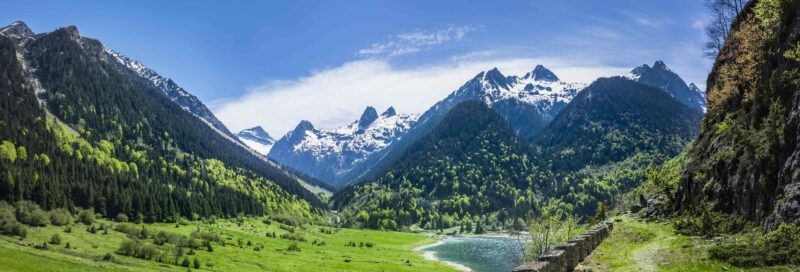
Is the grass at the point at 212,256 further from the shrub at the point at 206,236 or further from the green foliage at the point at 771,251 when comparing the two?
the green foliage at the point at 771,251

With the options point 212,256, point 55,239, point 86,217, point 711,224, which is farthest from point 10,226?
point 711,224

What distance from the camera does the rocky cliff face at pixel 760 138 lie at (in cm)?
3409

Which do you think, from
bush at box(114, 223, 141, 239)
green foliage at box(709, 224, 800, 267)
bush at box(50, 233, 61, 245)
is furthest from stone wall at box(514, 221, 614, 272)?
bush at box(114, 223, 141, 239)

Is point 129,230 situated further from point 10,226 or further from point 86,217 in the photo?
point 10,226

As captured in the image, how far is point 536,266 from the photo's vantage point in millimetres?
19312

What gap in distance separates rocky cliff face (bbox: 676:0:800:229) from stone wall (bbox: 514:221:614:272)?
428 inches

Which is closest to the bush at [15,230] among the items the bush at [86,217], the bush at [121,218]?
the bush at [86,217]

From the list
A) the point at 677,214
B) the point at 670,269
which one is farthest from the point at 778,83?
the point at 670,269

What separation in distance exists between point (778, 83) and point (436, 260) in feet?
447

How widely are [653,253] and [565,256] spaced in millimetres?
14516

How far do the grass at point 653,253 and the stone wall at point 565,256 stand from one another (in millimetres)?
675

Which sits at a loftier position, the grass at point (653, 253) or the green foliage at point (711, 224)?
the green foliage at point (711, 224)

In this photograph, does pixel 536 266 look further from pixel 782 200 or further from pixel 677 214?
pixel 677 214

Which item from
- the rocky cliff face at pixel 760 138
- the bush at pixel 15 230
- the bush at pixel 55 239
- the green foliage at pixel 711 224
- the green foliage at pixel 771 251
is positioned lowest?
the bush at pixel 55 239
